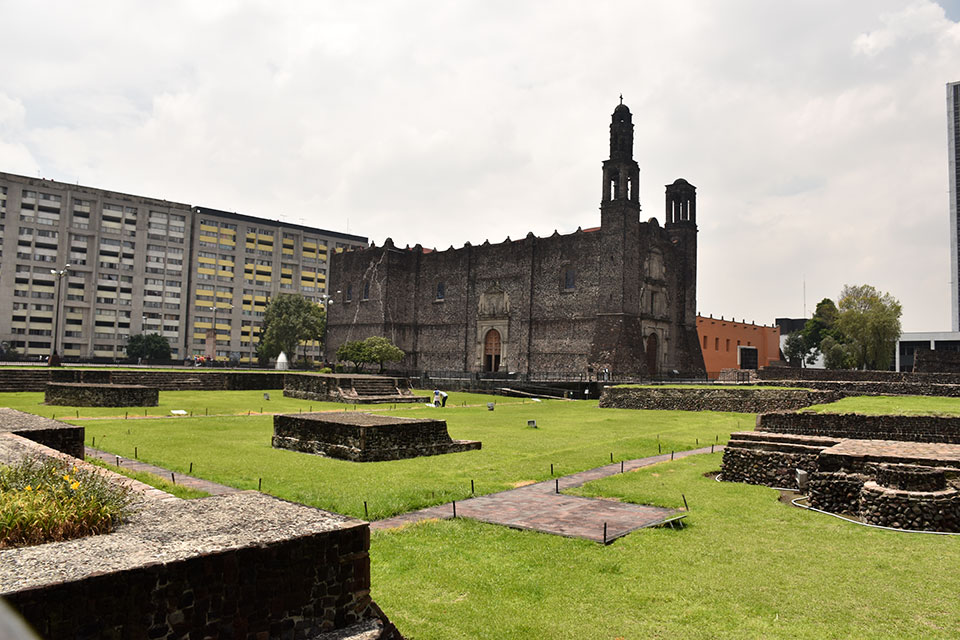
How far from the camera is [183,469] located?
10.8 metres

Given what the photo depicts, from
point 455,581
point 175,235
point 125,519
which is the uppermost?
point 175,235

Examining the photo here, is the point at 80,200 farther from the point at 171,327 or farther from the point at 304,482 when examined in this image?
the point at 304,482

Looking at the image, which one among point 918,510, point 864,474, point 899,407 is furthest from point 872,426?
point 918,510

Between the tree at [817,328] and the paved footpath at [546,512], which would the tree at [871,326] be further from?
the paved footpath at [546,512]

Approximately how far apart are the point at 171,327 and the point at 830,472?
3227 inches

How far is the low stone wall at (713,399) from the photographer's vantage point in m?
26.5

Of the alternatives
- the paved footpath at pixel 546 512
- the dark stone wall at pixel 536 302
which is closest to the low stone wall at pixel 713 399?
the dark stone wall at pixel 536 302

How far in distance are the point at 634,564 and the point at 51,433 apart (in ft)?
28.6

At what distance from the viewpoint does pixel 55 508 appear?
15.4 feet

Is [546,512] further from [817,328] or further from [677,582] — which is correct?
[817,328]

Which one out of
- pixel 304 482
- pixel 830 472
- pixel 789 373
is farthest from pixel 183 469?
pixel 789 373

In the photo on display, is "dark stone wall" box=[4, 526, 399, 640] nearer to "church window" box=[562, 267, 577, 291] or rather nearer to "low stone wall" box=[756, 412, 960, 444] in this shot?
"low stone wall" box=[756, 412, 960, 444]

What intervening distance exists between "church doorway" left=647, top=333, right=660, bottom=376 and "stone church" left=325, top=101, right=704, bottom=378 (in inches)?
4.1

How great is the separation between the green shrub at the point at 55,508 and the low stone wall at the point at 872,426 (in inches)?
645
